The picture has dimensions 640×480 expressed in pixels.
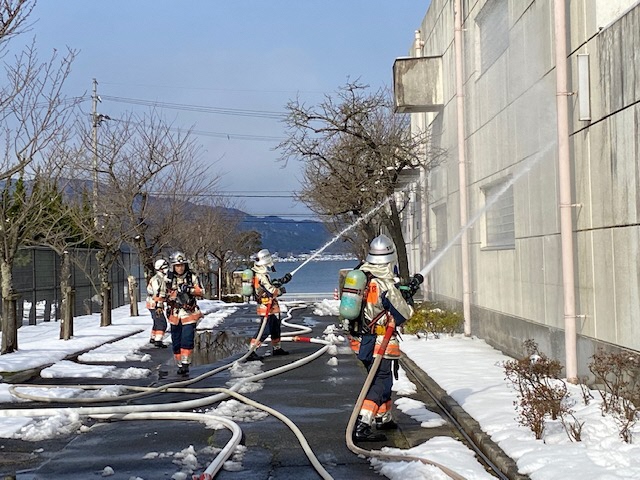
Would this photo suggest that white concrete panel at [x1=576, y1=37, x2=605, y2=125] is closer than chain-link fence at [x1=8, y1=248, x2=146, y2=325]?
Yes

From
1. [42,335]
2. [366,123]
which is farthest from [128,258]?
[366,123]

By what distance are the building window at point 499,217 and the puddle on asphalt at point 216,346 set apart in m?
5.26

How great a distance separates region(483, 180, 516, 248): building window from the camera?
12859mm

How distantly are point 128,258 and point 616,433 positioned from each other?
32.5 m

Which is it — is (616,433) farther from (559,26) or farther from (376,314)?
(559,26)

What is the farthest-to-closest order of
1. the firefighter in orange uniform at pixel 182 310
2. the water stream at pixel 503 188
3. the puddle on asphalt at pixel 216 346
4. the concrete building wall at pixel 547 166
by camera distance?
the puddle on asphalt at pixel 216 346, the firefighter in orange uniform at pixel 182 310, the water stream at pixel 503 188, the concrete building wall at pixel 547 166

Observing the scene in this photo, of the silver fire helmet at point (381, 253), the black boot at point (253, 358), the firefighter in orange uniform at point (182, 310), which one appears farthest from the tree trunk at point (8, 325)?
the silver fire helmet at point (381, 253)

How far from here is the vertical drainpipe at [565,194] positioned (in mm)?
8906

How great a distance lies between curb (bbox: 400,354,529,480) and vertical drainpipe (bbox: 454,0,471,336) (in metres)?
4.76

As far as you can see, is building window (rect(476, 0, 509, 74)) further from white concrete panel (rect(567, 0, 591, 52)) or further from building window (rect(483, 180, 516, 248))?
white concrete panel (rect(567, 0, 591, 52))

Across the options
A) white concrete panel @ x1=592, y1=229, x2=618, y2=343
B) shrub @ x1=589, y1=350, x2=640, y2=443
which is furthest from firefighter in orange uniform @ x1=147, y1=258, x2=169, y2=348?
shrub @ x1=589, y1=350, x2=640, y2=443

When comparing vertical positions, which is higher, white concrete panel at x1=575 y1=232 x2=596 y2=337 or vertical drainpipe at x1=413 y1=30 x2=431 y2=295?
vertical drainpipe at x1=413 y1=30 x2=431 y2=295

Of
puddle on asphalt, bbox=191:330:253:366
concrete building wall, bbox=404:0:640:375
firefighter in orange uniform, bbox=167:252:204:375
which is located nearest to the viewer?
concrete building wall, bbox=404:0:640:375

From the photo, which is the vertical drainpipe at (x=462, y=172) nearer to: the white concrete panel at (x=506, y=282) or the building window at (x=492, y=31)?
the building window at (x=492, y=31)
